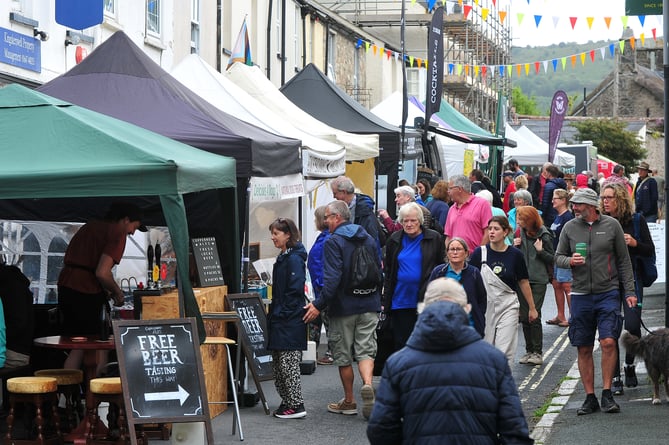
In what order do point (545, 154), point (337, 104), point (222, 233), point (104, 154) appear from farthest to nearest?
point (545, 154) → point (337, 104) → point (222, 233) → point (104, 154)

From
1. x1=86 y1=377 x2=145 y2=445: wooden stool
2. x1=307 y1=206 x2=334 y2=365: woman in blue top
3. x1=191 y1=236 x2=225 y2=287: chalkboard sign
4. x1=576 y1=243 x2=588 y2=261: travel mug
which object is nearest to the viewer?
x1=86 y1=377 x2=145 y2=445: wooden stool

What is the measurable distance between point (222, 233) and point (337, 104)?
29.9 ft

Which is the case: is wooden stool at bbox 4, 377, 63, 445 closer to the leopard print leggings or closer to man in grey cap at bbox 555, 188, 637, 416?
the leopard print leggings

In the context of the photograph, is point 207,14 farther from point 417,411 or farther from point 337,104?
point 417,411

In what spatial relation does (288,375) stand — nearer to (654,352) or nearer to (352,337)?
(352,337)

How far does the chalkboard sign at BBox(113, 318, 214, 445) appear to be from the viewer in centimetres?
844

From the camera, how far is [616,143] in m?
63.1

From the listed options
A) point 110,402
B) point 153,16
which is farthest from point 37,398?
point 153,16

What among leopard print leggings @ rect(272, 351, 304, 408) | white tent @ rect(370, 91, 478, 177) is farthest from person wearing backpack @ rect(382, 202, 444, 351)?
white tent @ rect(370, 91, 478, 177)

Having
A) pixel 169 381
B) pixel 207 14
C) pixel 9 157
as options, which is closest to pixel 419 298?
pixel 169 381

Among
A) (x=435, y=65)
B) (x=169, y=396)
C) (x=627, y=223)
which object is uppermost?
(x=435, y=65)

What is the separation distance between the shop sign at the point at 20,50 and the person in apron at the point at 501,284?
761 cm

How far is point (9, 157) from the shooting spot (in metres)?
8.58

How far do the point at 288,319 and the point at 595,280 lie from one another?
2.65 meters
